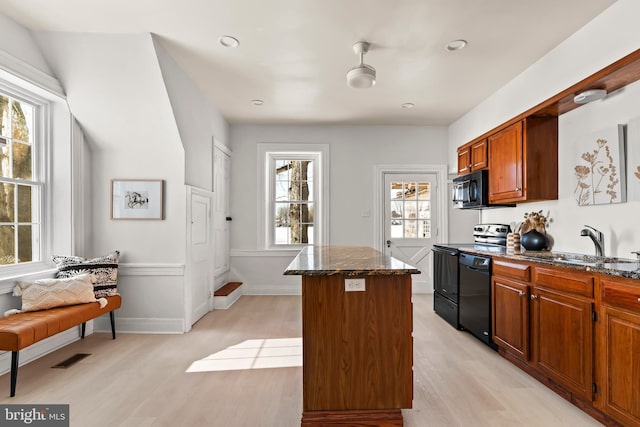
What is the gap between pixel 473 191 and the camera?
3994mm

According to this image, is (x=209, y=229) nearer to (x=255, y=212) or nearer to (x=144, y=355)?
(x=255, y=212)

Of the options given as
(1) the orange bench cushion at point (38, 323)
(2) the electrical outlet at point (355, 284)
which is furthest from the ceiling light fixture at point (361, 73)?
(1) the orange bench cushion at point (38, 323)

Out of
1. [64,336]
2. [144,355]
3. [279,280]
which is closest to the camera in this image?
[144,355]

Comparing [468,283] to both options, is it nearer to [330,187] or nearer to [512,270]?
[512,270]

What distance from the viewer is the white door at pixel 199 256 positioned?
3.71 metres

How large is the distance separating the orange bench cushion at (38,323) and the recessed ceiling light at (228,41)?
8.31 ft

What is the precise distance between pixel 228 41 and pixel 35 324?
2.60 meters

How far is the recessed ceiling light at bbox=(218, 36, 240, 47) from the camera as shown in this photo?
284 centimetres

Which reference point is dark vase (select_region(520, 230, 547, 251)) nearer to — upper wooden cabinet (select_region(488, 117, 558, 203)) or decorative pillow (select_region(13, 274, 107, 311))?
upper wooden cabinet (select_region(488, 117, 558, 203))

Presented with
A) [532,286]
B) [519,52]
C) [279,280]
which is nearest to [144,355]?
[279,280]

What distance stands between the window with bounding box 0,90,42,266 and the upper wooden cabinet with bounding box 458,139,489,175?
4562 millimetres

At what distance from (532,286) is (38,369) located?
3.83 meters

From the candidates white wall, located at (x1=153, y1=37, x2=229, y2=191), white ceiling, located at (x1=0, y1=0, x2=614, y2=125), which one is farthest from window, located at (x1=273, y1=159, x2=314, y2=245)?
white ceiling, located at (x1=0, y1=0, x2=614, y2=125)

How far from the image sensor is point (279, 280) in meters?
5.34
